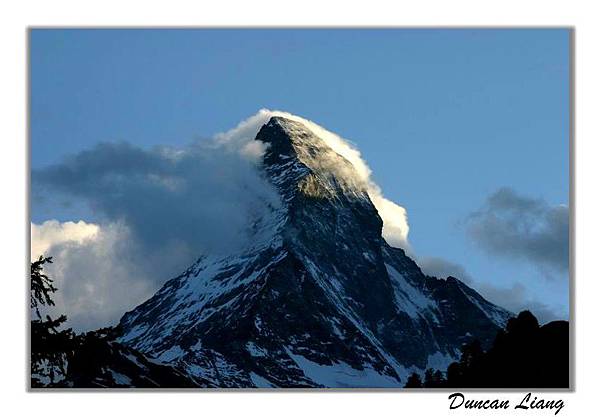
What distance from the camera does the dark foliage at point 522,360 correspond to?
3844cm

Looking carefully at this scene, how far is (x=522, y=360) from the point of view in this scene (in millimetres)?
50531
